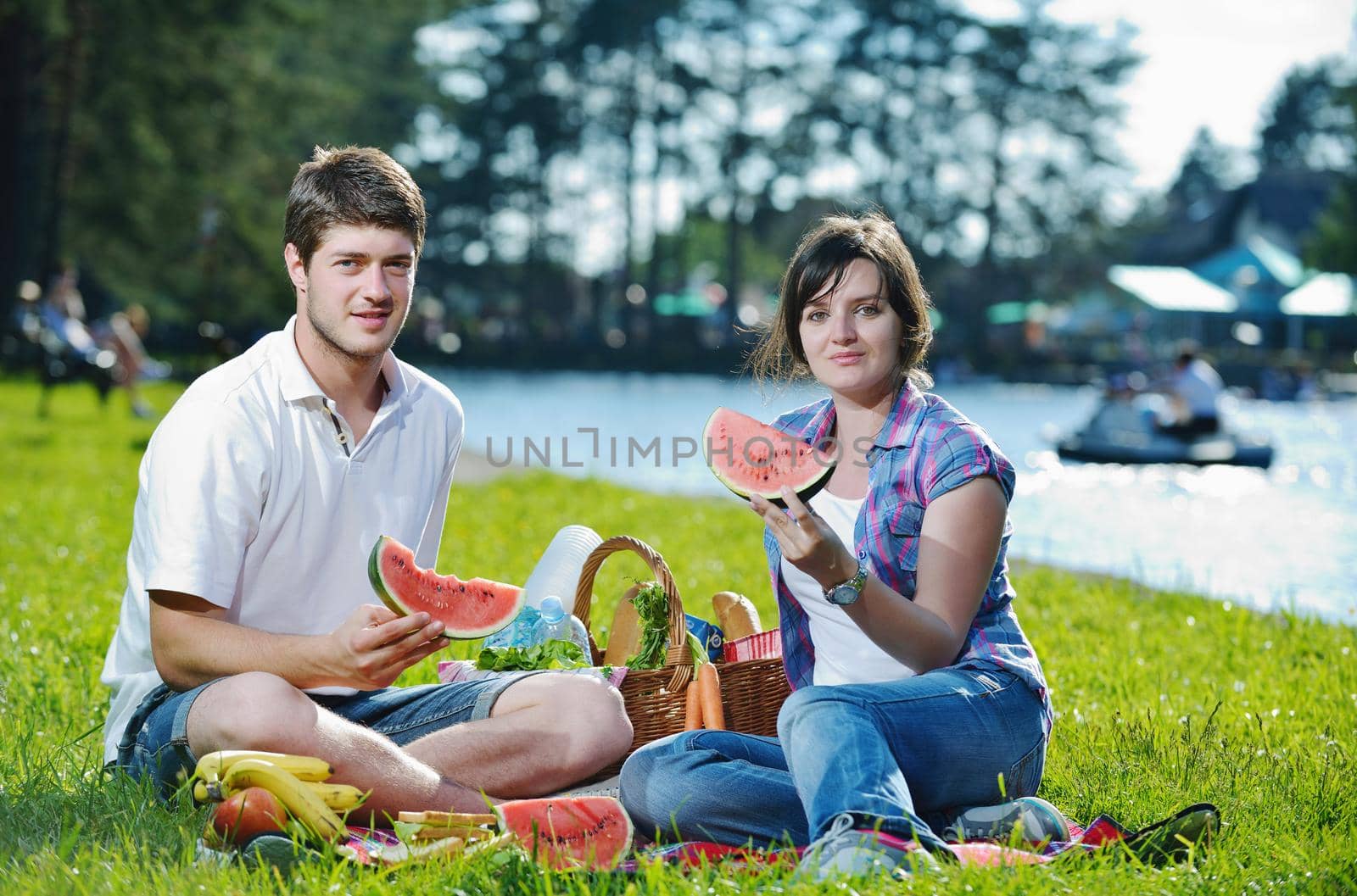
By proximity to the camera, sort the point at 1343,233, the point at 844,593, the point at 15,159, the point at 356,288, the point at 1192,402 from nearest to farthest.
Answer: the point at 844,593
the point at 356,288
the point at 1192,402
the point at 15,159
the point at 1343,233

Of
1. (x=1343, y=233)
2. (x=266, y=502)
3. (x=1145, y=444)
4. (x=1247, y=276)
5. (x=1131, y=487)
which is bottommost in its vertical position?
(x=1131, y=487)

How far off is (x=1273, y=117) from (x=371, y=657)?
352ft

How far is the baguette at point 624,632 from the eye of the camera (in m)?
4.42

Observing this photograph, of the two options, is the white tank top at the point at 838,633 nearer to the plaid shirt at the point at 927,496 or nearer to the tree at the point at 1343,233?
the plaid shirt at the point at 927,496

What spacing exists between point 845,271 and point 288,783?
71.5 inches

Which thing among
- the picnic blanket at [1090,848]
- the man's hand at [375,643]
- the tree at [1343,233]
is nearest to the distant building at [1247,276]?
the tree at [1343,233]

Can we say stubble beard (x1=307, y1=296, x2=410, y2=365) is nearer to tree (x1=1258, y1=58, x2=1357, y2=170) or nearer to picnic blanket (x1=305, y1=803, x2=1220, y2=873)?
picnic blanket (x1=305, y1=803, x2=1220, y2=873)

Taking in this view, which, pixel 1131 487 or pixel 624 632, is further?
pixel 1131 487

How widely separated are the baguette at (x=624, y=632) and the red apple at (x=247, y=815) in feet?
5.04

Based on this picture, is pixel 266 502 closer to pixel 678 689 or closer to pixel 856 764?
pixel 678 689

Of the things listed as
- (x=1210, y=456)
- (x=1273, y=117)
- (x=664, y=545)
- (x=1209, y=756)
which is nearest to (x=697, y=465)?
(x=1210, y=456)

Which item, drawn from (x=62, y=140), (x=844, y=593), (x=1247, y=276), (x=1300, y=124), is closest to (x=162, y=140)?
(x=62, y=140)

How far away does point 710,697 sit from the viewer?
12.7 ft

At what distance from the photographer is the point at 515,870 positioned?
9.66ft
